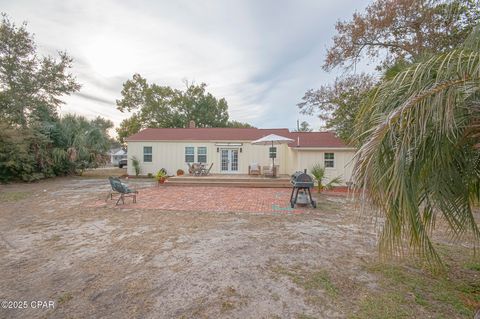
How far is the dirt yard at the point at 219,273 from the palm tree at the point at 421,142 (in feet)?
1.25

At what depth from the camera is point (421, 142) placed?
2.06 meters

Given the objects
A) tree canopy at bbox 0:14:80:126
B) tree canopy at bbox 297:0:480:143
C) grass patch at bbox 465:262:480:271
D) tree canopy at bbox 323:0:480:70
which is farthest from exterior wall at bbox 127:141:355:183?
grass patch at bbox 465:262:480:271

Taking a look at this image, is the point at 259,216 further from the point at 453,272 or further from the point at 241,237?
the point at 453,272

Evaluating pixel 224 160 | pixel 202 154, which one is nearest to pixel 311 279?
pixel 224 160

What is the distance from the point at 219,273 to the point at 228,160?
45.2 ft

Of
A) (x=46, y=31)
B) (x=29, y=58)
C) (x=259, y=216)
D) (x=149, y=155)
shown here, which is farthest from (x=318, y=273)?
(x=29, y=58)

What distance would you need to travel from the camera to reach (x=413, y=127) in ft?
6.24

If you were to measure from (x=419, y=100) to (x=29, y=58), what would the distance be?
25884 mm

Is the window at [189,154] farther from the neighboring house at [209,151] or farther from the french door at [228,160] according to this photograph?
the french door at [228,160]

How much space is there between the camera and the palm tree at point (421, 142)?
1.87 m

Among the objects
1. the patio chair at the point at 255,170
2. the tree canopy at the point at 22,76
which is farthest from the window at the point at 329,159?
the tree canopy at the point at 22,76

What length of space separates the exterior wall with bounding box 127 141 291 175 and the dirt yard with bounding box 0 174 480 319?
1101 cm

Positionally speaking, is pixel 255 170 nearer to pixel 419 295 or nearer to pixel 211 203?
pixel 211 203

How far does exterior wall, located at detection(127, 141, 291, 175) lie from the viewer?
55.3ft
